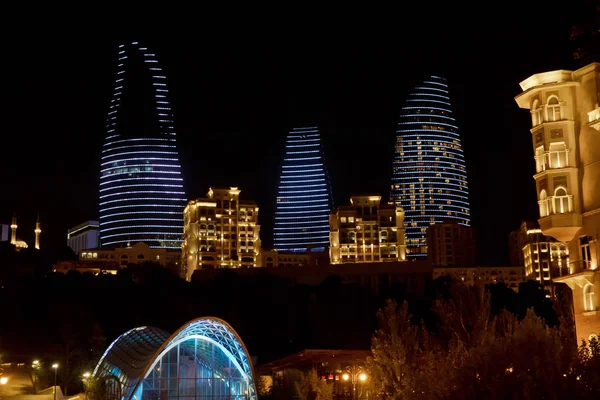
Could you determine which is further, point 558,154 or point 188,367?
point 188,367

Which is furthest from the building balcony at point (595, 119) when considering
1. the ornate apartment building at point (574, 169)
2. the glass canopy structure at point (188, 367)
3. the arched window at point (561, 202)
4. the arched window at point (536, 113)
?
the glass canopy structure at point (188, 367)

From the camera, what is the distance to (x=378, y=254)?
15825 cm

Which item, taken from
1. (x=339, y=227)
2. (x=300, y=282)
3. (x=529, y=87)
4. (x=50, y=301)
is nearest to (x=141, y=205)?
(x=339, y=227)

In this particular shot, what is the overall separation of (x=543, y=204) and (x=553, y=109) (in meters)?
4.28

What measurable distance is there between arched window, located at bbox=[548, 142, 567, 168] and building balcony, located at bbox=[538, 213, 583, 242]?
2.30 meters

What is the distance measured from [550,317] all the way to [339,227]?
78.7 metres

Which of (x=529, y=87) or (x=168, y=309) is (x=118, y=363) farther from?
(x=168, y=309)

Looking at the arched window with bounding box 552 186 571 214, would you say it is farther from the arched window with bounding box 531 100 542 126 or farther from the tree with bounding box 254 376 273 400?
the tree with bounding box 254 376 273 400

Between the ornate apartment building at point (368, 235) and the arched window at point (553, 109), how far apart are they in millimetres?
120357

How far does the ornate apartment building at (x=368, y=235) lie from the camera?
158375 millimetres

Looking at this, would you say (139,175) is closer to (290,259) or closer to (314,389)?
(290,259)

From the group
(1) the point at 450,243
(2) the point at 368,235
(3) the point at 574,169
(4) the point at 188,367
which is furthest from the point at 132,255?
(3) the point at 574,169

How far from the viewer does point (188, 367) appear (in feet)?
157

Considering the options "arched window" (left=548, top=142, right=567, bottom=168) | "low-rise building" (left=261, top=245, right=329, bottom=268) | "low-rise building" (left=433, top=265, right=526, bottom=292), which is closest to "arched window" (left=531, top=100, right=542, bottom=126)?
"arched window" (left=548, top=142, right=567, bottom=168)
